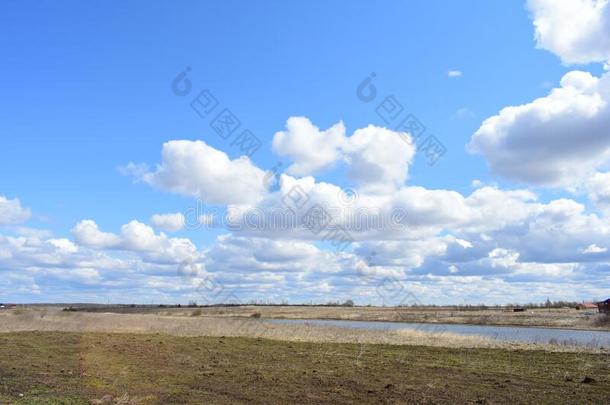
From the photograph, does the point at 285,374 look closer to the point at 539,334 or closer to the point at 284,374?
the point at 284,374

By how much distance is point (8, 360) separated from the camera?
2388cm

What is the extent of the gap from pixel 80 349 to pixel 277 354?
9520 millimetres

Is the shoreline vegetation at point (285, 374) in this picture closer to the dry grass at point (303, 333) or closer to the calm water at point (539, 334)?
the dry grass at point (303, 333)

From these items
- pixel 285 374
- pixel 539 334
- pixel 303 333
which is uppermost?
pixel 303 333

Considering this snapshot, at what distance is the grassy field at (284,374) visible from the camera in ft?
52.5

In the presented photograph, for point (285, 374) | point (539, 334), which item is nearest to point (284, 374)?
point (285, 374)

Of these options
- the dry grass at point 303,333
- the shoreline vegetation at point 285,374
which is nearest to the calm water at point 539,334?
the dry grass at point 303,333

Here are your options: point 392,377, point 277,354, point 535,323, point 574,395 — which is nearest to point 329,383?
point 392,377

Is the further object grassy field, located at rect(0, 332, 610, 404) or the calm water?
the calm water

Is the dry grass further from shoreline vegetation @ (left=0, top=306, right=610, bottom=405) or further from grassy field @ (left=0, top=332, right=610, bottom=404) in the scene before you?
grassy field @ (left=0, top=332, right=610, bottom=404)

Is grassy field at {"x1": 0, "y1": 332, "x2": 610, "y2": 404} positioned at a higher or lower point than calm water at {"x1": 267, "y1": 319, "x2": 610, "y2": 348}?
higher

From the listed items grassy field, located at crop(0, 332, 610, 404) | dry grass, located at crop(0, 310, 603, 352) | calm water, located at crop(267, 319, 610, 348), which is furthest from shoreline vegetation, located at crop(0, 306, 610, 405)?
calm water, located at crop(267, 319, 610, 348)

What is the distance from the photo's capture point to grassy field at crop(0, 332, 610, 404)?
16.0 metres

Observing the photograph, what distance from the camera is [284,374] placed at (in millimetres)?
20641
